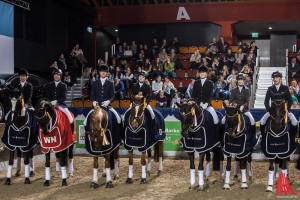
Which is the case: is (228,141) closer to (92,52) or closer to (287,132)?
(287,132)

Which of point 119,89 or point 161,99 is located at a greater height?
point 119,89

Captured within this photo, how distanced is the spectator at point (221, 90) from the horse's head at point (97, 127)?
7.42 meters

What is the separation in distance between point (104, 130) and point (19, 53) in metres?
11.1

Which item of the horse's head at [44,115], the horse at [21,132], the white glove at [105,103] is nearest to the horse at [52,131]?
the horse's head at [44,115]

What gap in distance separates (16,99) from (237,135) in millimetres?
4183

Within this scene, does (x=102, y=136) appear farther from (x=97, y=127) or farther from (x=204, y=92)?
(x=204, y=92)

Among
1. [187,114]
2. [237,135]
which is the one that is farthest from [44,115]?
[237,135]

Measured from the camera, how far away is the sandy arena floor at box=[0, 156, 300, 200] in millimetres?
7617

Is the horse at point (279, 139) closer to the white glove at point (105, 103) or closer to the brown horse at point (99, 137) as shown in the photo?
the brown horse at point (99, 137)

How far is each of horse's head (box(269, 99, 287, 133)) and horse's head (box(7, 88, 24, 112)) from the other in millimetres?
4622

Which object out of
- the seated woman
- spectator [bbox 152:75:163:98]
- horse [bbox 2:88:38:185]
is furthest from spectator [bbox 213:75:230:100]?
horse [bbox 2:88:38:185]

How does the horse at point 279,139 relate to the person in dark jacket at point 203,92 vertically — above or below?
below

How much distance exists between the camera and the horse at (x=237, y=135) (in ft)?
25.4

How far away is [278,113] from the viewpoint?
7508 mm
